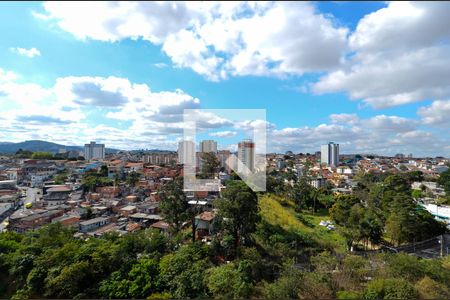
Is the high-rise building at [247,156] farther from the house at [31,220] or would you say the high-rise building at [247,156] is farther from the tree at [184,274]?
the house at [31,220]

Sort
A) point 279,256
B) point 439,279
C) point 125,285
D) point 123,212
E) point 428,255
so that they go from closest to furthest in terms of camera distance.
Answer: point 439,279, point 125,285, point 279,256, point 428,255, point 123,212

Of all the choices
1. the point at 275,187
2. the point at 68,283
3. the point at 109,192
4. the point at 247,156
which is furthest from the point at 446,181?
the point at 109,192

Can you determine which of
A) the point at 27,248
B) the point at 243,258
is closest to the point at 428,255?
the point at 243,258

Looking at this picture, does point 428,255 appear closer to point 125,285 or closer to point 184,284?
point 184,284

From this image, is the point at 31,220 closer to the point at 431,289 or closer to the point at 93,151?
the point at 431,289

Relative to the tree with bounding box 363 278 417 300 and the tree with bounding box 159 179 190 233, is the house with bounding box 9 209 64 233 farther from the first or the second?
the tree with bounding box 363 278 417 300

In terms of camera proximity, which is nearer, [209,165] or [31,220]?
[31,220]
